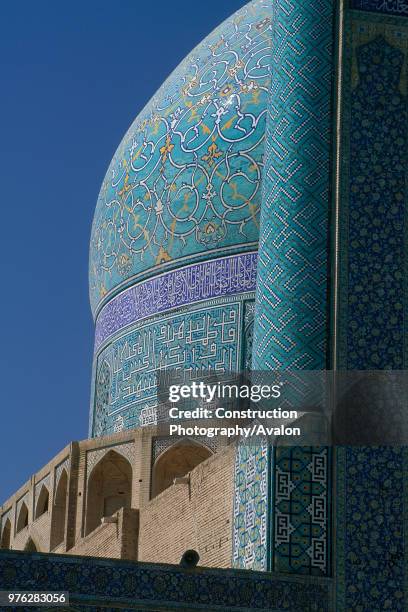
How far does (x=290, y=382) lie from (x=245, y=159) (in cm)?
449

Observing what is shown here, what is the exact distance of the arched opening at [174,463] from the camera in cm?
1174

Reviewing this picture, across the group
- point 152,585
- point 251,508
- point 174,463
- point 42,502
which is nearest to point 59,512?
point 42,502

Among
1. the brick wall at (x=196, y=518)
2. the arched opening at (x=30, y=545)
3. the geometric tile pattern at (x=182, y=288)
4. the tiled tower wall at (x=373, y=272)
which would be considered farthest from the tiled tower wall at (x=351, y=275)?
the arched opening at (x=30, y=545)

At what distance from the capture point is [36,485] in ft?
44.5

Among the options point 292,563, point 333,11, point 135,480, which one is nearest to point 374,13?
point 333,11

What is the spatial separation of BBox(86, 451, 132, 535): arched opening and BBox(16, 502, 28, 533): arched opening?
1.49 metres

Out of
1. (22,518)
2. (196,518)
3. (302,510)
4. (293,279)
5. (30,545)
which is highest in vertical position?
(22,518)

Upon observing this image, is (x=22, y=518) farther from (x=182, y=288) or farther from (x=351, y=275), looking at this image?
(x=351, y=275)

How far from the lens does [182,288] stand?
39.8 ft

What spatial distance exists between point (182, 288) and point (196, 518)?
3.21 m

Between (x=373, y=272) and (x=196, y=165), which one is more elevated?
(x=196, y=165)

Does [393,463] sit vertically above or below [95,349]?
below

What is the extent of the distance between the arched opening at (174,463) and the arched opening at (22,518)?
2.40 meters

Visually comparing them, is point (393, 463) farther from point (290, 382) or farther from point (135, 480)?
point (135, 480)
